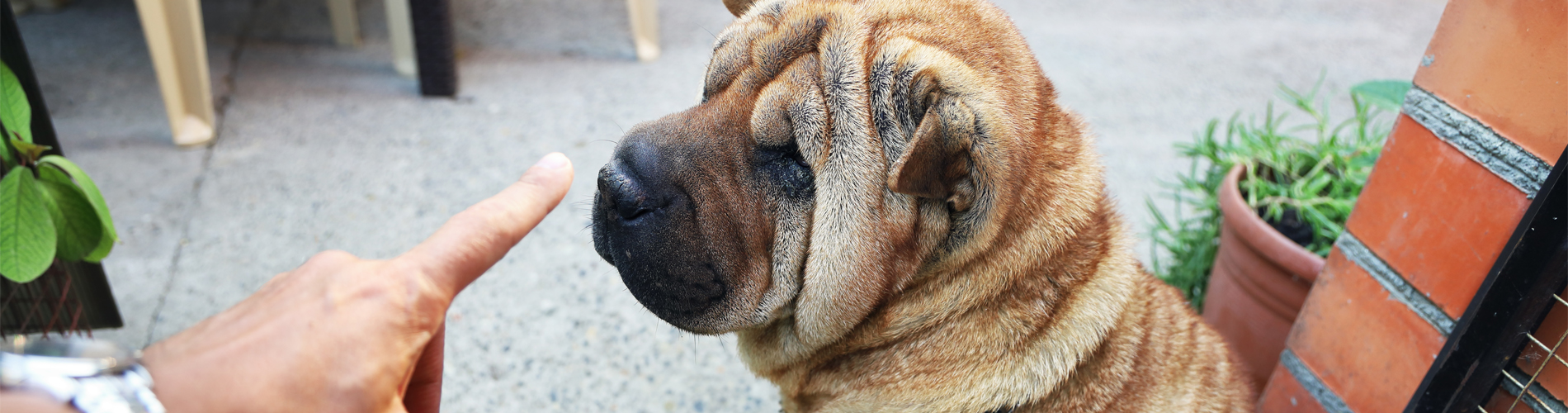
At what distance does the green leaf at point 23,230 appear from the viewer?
2002 millimetres

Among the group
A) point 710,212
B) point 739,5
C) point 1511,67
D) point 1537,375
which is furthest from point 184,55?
point 1537,375

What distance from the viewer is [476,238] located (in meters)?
1.18

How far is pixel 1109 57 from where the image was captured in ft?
19.8

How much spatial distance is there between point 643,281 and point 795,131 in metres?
0.46

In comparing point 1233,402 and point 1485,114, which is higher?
point 1485,114

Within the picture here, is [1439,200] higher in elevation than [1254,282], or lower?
higher

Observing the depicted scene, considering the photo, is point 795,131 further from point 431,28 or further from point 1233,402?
point 431,28

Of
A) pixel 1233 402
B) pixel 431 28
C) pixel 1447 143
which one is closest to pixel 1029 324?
pixel 1233 402

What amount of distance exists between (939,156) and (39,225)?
211cm

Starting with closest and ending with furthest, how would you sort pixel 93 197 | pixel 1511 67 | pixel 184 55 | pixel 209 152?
pixel 1511 67
pixel 93 197
pixel 184 55
pixel 209 152

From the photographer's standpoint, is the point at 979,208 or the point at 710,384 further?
the point at 710,384

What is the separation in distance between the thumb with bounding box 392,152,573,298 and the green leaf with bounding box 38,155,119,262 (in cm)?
151

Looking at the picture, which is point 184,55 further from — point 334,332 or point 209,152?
point 334,332

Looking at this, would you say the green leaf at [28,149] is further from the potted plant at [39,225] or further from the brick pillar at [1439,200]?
the brick pillar at [1439,200]
